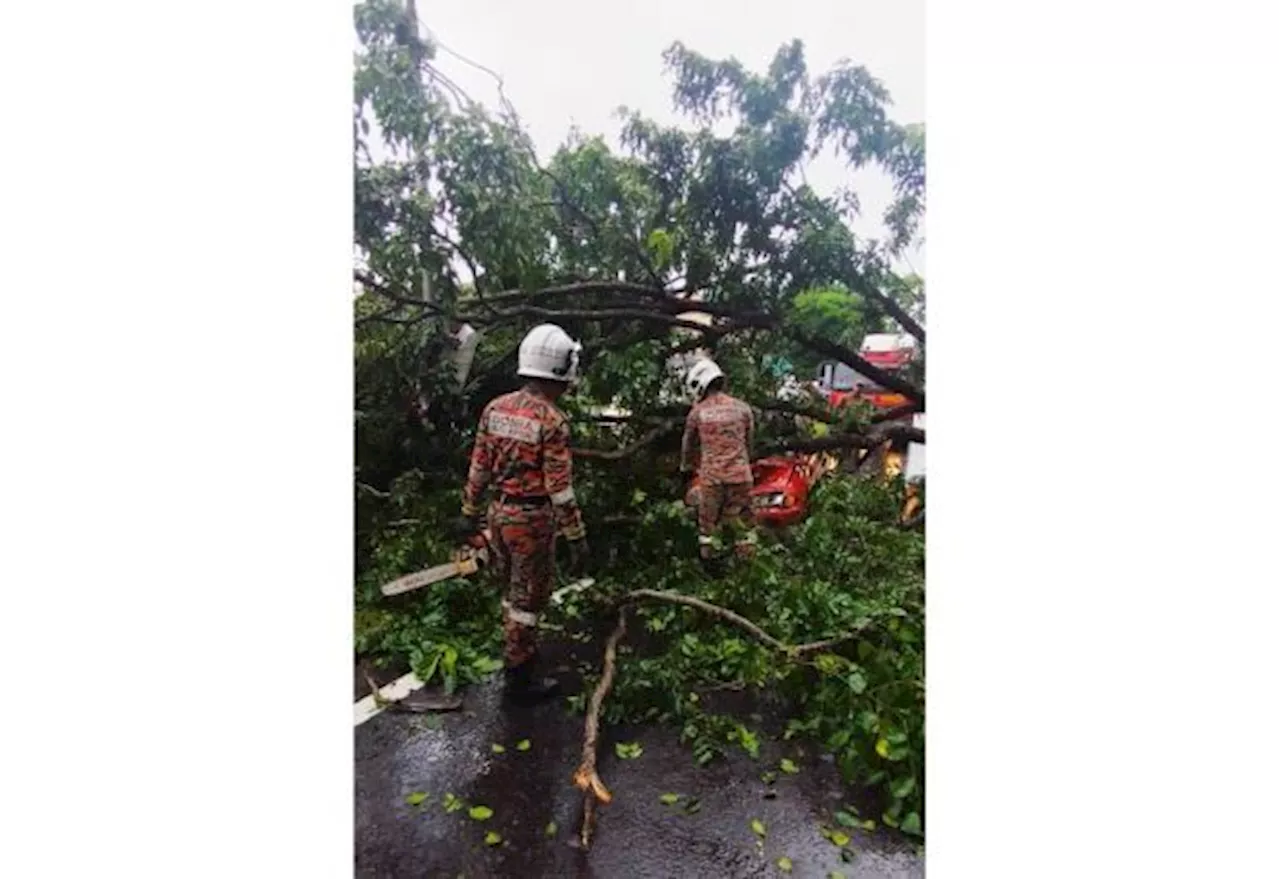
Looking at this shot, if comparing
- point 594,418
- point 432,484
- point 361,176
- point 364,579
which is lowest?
point 364,579

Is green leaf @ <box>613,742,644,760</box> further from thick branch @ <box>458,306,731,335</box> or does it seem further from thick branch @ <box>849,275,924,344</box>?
thick branch @ <box>849,275,924,344</box>

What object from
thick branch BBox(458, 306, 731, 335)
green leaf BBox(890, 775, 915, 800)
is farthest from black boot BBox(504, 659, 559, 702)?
thick branch BBox(458, 306, 731, 335)

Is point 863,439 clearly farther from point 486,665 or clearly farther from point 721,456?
point 486,665

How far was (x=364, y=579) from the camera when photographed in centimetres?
250

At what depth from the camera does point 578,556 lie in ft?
8.09

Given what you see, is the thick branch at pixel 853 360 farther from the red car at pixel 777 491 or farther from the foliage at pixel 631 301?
the red car at pixel 777 491

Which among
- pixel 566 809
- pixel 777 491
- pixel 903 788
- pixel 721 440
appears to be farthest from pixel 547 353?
pixel 903 788

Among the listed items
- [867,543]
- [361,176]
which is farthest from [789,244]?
[361,176]

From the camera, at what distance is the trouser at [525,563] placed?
2.46 meters

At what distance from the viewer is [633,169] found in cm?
254

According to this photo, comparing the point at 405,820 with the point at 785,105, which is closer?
the point at 405,820

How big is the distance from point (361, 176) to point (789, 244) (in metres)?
1.50

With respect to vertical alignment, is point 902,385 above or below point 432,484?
above

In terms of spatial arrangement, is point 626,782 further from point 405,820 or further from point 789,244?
point 789,244
